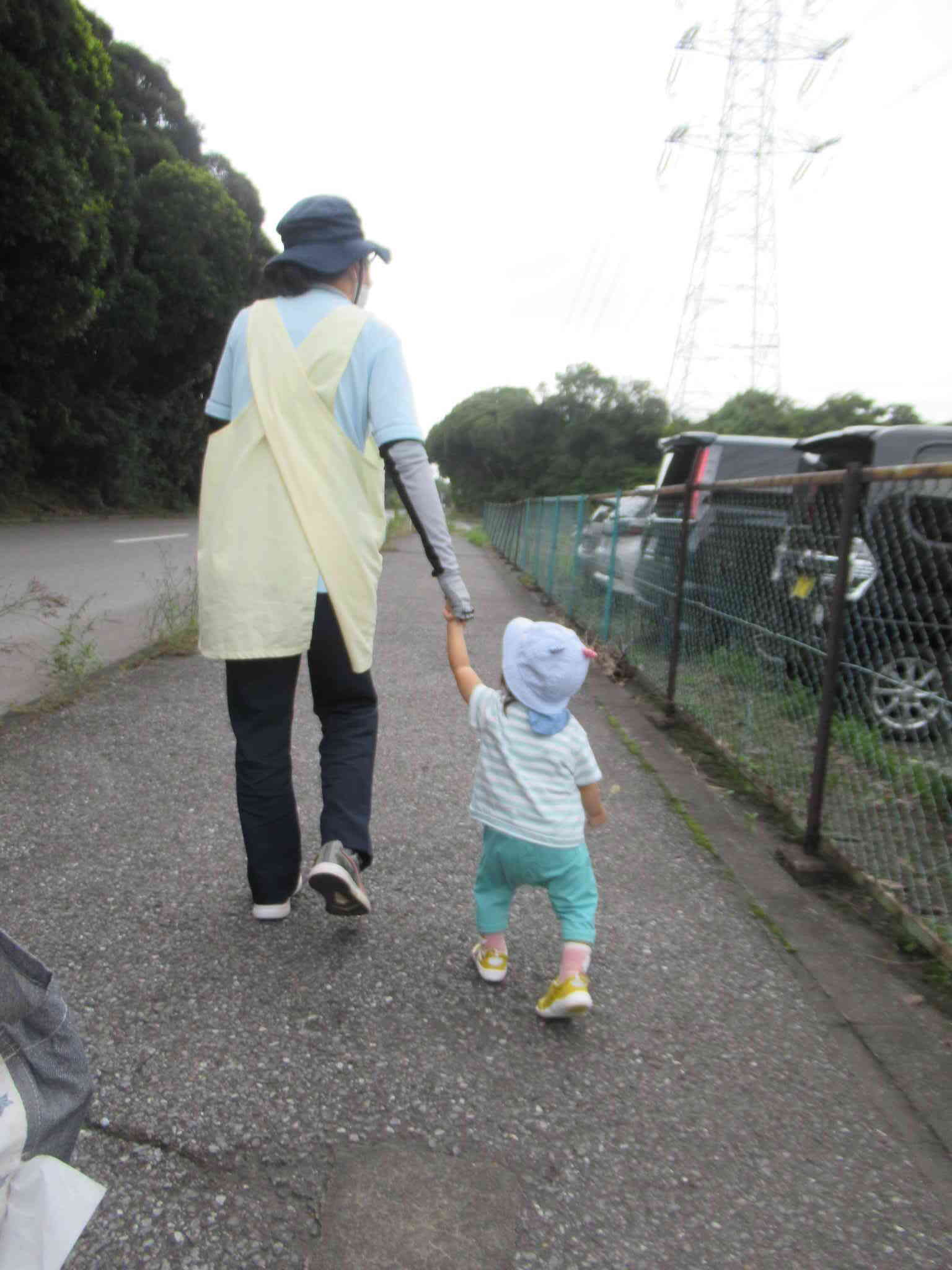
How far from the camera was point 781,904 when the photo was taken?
3691 millimetres

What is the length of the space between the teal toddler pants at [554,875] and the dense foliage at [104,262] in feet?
59.1

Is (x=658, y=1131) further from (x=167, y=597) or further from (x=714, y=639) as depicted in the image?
(x=167, y=597)

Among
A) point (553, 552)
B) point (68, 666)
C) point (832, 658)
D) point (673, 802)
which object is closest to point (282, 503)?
point (832, 658)

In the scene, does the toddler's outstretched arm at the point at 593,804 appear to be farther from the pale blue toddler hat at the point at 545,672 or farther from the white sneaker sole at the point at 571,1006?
the white sneaker sole at the point at 571,1006

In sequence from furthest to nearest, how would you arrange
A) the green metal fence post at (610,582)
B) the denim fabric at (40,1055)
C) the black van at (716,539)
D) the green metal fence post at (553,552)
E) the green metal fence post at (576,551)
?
the green metal fence post at (553,552) → the green metal fence post at (576,551) → the green metal fence post at (610,582) → the black van at (716,539) → the denim fabric at (40,1055)

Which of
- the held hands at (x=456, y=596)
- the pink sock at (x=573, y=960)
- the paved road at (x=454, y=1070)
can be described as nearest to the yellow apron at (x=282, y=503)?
the held hands at (x=456, y=596)

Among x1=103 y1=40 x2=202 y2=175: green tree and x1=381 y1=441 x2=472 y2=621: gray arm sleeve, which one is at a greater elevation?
x1=103 y1=40 x2=202 y2=175: green tree

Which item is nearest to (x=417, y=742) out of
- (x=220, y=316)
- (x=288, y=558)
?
(x=288, y=558)

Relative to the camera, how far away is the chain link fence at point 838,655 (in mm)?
3938

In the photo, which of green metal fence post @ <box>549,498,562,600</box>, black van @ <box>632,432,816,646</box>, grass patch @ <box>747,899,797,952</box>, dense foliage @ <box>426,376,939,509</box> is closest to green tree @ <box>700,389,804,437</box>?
dense foliage @ <box>426,376,939,509</box>

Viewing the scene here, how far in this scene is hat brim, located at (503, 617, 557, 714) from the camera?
8.88 ft

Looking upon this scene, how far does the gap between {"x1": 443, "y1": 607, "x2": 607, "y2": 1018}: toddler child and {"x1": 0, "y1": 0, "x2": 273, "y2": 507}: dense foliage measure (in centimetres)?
1781

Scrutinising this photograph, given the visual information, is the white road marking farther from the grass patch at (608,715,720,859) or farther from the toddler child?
the toddler child

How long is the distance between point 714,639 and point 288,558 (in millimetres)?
3618
